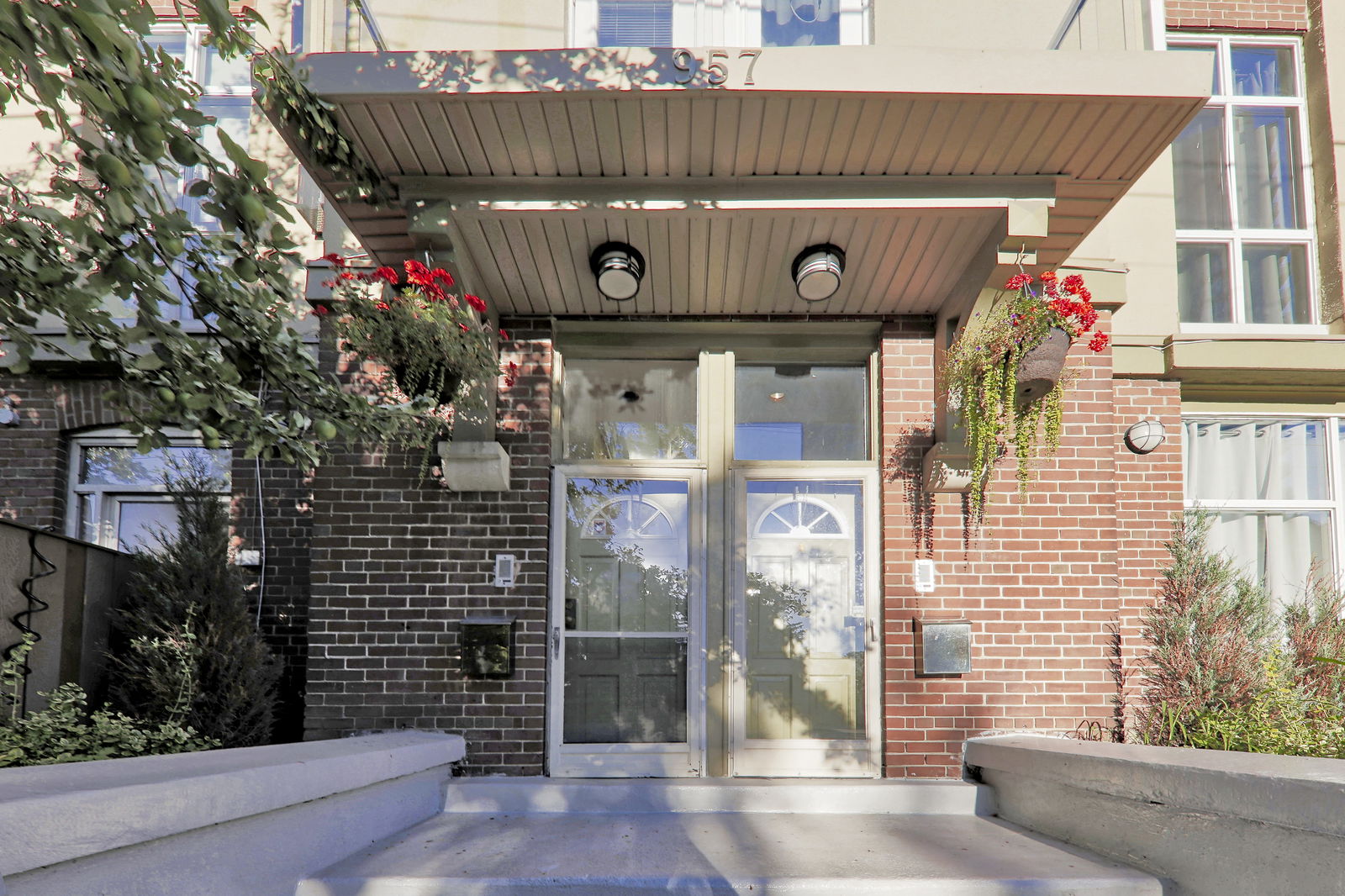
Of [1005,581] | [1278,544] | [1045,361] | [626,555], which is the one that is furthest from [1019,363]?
[1278,544]

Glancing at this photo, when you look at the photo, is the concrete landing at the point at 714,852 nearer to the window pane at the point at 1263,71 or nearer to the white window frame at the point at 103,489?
Answer: the white window frame at the point at 103,489

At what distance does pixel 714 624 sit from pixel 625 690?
24.0 inches

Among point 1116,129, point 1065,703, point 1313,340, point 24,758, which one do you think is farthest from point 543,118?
point 1313,340

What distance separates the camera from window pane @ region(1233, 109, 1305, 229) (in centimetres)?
658

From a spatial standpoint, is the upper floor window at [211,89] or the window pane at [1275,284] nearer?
the window pane at [1275,284]

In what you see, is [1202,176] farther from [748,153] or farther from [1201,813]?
[1201,813]

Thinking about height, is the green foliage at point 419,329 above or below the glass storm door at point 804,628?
above

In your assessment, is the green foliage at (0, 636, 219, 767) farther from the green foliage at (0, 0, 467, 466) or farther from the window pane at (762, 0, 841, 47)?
the window pane at (762, 0, 841, 47)

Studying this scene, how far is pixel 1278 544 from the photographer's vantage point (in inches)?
246

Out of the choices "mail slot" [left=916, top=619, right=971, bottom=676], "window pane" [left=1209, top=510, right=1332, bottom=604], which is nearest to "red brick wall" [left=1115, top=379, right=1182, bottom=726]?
"window pane" [left=1209, top=510, right=1332, bottom=604]

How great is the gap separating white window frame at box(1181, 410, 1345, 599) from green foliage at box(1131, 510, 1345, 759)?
339mm

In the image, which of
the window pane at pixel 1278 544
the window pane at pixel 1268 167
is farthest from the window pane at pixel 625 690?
the window pane at pixel 1268 167

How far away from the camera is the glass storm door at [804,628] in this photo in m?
5.41

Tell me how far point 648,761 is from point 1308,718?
3.33 m
